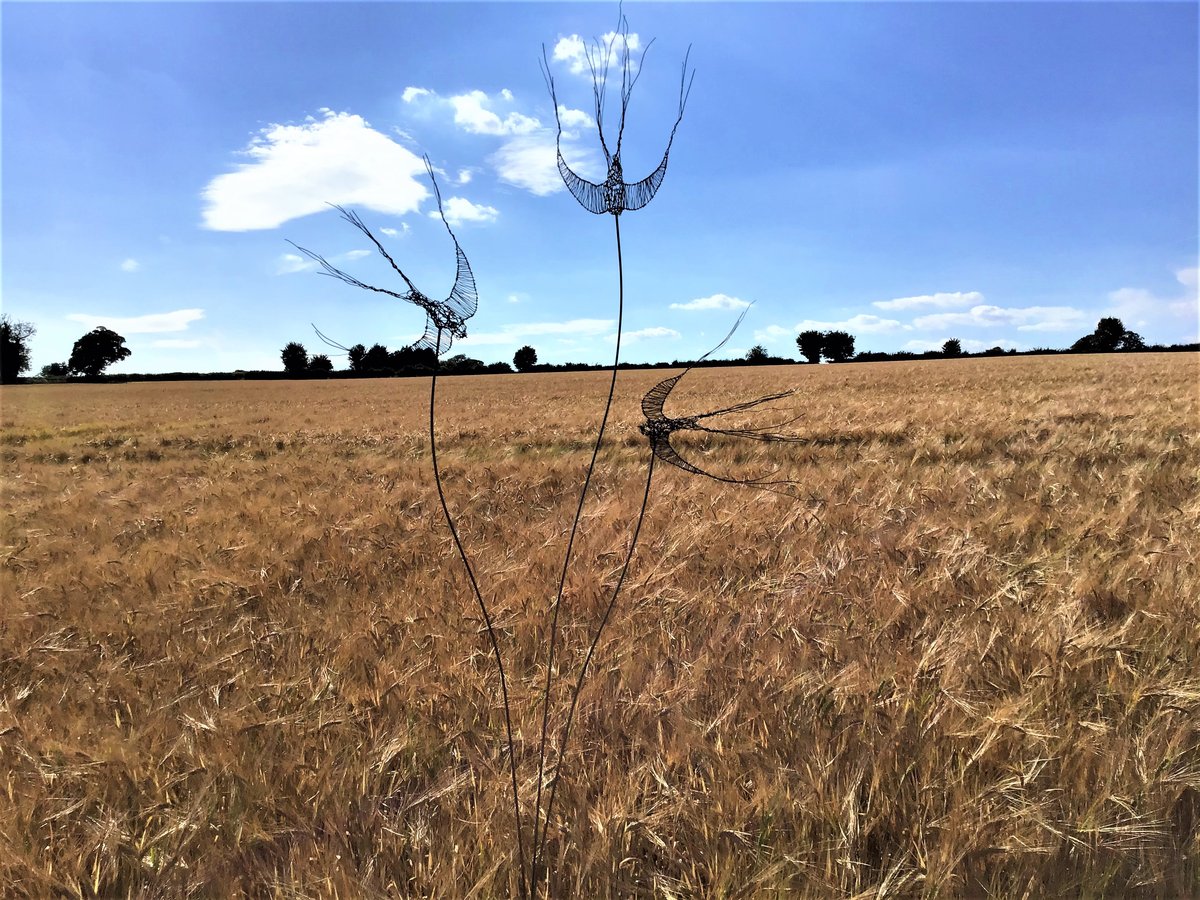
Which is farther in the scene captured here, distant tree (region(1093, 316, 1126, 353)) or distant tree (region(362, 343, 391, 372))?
distant tree (region(1093, 316, 1126, 353))

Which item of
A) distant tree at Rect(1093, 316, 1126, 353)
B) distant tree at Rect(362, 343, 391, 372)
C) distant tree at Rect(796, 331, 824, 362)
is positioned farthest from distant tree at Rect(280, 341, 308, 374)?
distant tree at Rect(1093, 316, 1126, 353)

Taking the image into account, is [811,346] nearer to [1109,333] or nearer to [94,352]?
[1109,333]

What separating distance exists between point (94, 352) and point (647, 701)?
101 meters

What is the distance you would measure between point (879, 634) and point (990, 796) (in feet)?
2.69

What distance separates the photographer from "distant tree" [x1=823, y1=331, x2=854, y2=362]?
73.2 metres

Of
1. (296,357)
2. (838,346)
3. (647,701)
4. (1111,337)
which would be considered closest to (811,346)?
(838,346)

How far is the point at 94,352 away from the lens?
76812mm

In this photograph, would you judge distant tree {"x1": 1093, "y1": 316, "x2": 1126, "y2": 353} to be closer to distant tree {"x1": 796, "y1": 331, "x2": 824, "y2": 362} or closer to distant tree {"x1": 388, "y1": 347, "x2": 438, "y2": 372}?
distant tree {"x1": 796, "y1": 331, "x2": 824, "y2": 362}

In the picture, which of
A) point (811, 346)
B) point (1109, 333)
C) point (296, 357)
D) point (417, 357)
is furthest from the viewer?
point (1109, 333)

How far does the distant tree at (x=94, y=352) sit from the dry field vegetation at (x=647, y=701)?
316ft

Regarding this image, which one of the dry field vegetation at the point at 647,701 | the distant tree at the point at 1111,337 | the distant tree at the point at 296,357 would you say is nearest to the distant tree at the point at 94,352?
the distant tree at the point at 296,357

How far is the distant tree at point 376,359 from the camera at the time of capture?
3.51ft

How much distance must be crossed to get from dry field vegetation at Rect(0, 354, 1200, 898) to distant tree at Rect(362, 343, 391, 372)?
3.58 ft

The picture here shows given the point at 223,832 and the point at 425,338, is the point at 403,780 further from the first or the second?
the point at 425,338
